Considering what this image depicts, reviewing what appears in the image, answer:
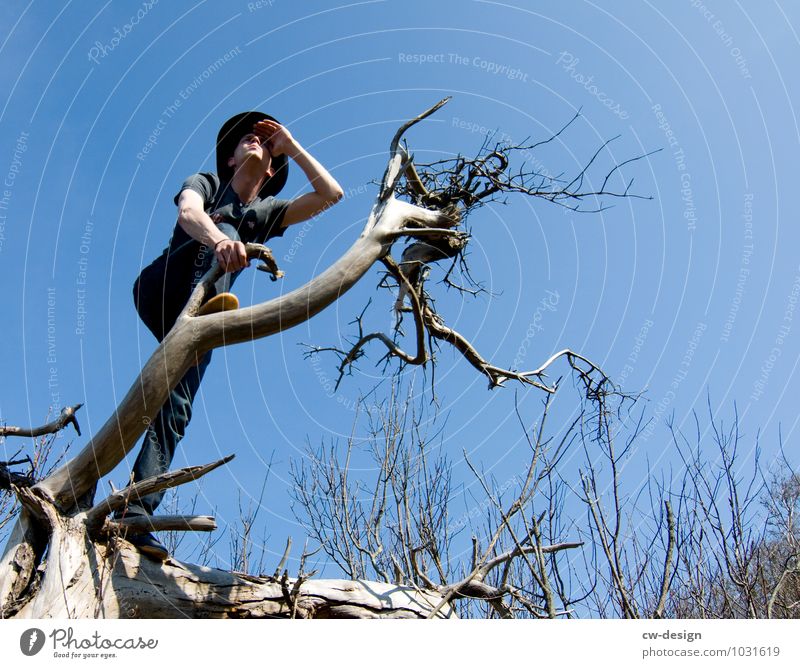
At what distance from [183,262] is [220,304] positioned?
24.3 inches

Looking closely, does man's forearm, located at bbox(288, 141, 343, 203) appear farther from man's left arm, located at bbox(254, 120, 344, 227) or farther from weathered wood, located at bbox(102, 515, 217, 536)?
weathered wood, located at bbox(102, 515, 217, 536)

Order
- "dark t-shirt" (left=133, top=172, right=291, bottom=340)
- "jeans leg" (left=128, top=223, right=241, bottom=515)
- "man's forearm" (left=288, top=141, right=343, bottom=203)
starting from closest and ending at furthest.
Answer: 1. "jeans leg" (left=128, top=223, right=241, bottom=515)
2. "dark t-shirt" (left=133, top=172, right=291, bottom=340)
3. "man's forearm" (left=288, top=141, right=343, bottom=203)

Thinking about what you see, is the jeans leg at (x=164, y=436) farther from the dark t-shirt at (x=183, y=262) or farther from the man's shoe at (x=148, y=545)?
the dark t-shirt at (x=183, y=262)

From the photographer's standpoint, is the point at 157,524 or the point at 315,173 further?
the point at 315,173

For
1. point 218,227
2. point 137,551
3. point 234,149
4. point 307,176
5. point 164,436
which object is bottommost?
point 137,551

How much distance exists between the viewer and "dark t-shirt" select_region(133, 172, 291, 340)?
151 inches

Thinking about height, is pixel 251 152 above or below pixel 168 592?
above

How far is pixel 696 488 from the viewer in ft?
18.4

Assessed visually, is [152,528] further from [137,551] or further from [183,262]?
[183,262]

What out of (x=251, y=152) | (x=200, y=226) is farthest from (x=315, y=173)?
(x=200, y=226)

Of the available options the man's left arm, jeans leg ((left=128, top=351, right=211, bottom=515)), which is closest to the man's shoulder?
the man's left arm

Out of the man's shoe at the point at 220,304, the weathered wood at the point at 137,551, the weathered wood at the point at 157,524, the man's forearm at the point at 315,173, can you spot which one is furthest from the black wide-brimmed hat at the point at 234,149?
the weathered wood at the point at 157,524

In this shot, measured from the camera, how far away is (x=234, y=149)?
13.8 feet
